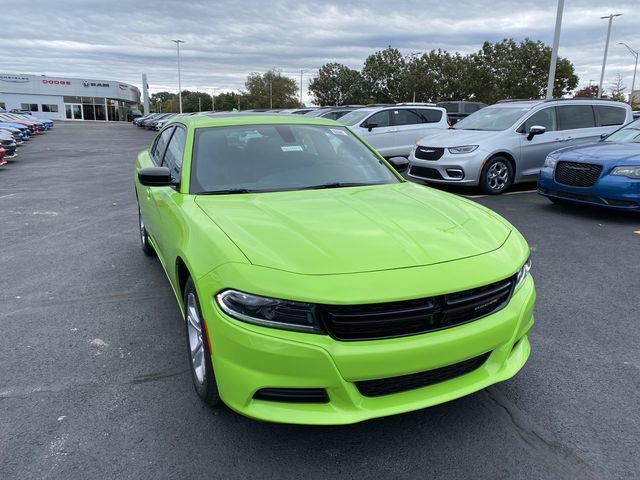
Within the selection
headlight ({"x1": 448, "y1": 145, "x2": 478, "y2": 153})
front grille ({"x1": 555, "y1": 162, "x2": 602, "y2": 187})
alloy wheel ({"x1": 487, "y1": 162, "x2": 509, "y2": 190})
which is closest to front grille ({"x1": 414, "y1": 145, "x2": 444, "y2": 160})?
headlight ({"x1": 448, "y1": 145, "x2": 478, "y2": 153})

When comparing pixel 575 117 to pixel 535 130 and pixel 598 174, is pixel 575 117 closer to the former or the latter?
pixel 535 130

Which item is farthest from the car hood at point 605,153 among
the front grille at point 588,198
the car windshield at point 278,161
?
the car windshield at point 278,161

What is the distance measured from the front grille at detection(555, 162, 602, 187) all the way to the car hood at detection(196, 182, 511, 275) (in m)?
4.76

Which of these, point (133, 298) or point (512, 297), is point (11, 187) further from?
point (512, 297)

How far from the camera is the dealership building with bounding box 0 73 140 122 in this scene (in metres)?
79.1

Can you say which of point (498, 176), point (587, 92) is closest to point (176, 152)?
point (498, 176)

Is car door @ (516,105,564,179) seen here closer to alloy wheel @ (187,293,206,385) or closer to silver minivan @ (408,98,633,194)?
silver minivan @ (408,98,633,194)

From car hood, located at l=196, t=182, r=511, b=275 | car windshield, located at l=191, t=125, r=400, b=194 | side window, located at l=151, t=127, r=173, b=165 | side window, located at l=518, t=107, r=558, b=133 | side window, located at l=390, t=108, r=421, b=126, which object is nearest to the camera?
car hood, located at l=196, t=182, r=511, b=275

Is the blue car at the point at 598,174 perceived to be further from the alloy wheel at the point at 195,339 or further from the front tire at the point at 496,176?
the alloy wheel at the point at 195,339

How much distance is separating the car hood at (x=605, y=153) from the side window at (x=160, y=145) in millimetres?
5881

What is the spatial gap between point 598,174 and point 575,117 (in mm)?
3755

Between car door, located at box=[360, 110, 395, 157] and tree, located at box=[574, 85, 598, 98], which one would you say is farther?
tree, located at box=[574, 85, 598, 98]

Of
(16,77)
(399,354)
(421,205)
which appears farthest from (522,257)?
(16,77)

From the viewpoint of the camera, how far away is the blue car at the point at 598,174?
6875 mm
